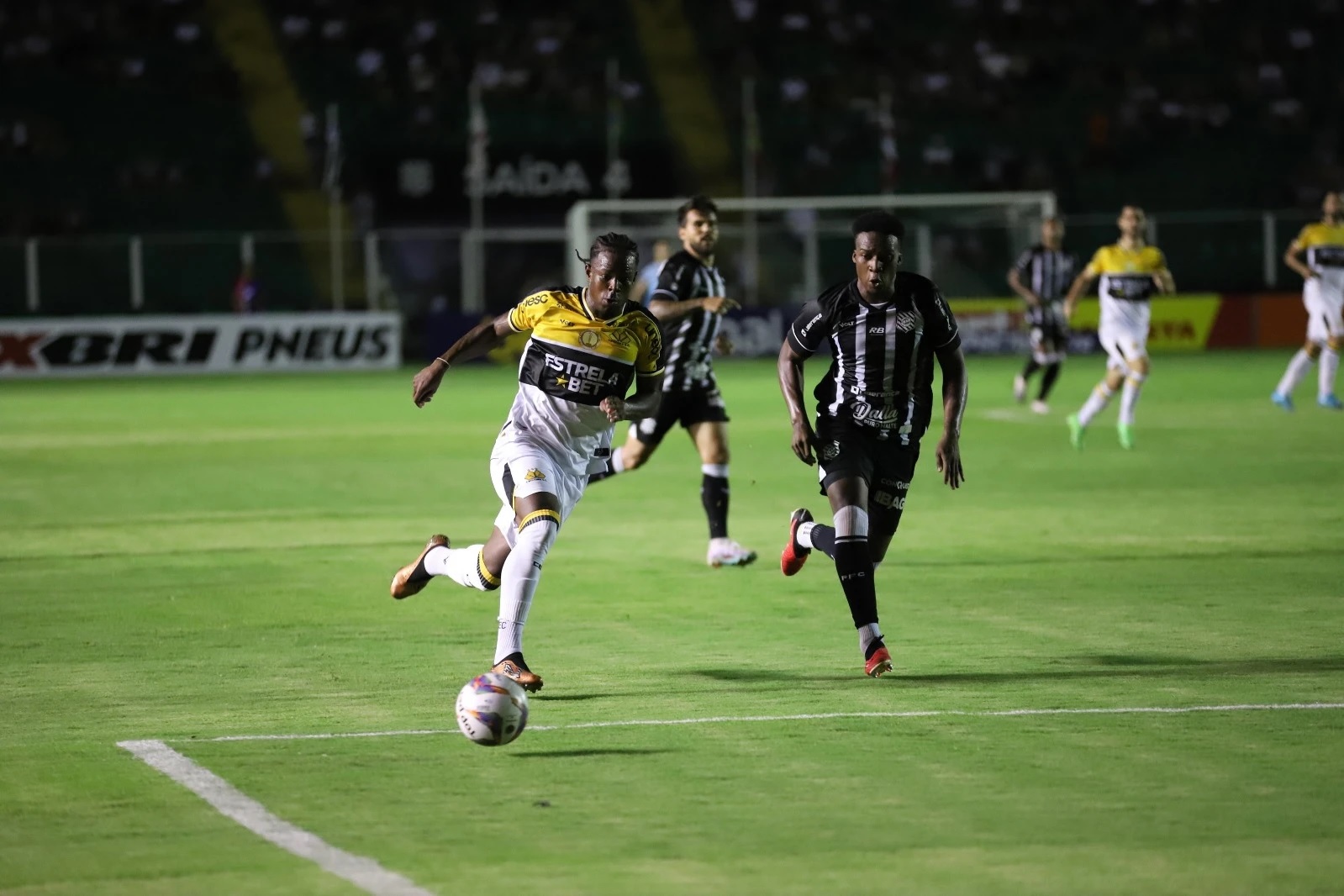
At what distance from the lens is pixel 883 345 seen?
9.30m

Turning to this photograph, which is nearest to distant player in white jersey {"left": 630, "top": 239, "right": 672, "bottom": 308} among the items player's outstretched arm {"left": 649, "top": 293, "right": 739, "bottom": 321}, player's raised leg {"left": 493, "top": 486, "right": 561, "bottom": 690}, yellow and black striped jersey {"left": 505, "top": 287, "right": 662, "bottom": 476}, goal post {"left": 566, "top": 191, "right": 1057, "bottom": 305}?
goal post {"left": 566, "top": 191, "right": 1057, "bottom": 305}

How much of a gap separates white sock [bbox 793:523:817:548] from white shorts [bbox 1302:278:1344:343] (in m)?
14.7

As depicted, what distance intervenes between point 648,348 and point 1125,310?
12.5m

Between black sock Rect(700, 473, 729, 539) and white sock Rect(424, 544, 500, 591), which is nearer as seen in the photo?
white sock Rect(424, 544, 500, 591)

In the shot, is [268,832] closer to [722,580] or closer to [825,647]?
[825,647]

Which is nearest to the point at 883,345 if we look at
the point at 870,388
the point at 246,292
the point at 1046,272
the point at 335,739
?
the point at 870,388

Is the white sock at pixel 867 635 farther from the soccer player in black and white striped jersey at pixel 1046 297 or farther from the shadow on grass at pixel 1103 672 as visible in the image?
the soccer player in black and white striped jersey at pixel 1046 297

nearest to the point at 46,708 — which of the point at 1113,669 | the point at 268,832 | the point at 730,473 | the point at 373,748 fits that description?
the point at 373,748

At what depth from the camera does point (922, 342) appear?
936cm

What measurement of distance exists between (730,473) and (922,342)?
9.53m

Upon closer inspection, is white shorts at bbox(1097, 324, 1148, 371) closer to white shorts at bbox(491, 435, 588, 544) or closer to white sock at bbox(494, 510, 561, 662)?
white shorts at bbox(491, 435, 588, 544)

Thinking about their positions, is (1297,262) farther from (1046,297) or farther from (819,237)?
(819,237)

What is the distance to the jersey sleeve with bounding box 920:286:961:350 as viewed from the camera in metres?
9.29

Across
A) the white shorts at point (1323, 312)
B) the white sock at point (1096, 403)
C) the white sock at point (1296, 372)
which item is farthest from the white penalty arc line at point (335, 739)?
the white shorts at point (1323, 312)
